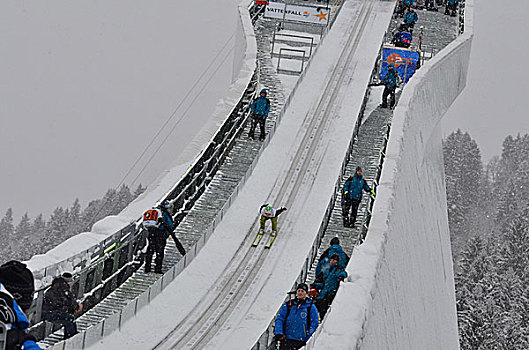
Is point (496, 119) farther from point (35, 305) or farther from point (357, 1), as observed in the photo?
point (35, 305)

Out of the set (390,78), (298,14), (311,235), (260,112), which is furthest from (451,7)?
(311,235)

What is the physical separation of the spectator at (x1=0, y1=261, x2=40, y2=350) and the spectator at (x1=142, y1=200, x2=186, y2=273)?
8649mm

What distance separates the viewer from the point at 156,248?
1445 cm

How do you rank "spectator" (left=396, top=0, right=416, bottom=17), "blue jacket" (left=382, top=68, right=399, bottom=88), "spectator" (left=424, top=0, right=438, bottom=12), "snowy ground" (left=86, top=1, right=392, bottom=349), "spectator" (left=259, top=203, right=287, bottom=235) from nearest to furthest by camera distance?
"snowy ground" (left=86, top=1, right=392, bottom=349) < "spectator" (left=259, top=203, right=287, bottom=235) < "blue jacket" (left=382, top=68, right=399, bottom=88) < "spectator" (left=396, top=0, right=416, bottom=17) < "spectator" (left=424, top=0, right=438, bottom=12)

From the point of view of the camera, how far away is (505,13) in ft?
544

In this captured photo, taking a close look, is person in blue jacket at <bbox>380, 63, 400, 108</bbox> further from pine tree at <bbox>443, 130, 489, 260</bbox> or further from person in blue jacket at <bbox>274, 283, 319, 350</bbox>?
pine tree at <bbox>443, 130, 489, 260</bbox>

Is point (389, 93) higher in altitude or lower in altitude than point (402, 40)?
lower

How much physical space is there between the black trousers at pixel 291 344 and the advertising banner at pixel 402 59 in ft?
48.8

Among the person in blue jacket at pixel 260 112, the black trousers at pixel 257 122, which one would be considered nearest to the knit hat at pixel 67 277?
the person in blue jacket at pixel 260 112

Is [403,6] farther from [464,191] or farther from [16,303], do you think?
[464,191]

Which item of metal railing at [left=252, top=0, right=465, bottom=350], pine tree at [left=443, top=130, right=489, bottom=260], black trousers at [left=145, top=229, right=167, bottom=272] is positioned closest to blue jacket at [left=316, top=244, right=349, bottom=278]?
metal railing at [left=252, top=0, right=465, bottom=350]

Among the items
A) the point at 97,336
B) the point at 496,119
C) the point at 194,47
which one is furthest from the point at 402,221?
the point at 194,47

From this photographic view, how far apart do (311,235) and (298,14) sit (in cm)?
1436

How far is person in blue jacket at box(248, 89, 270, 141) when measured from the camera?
64.7 ft
